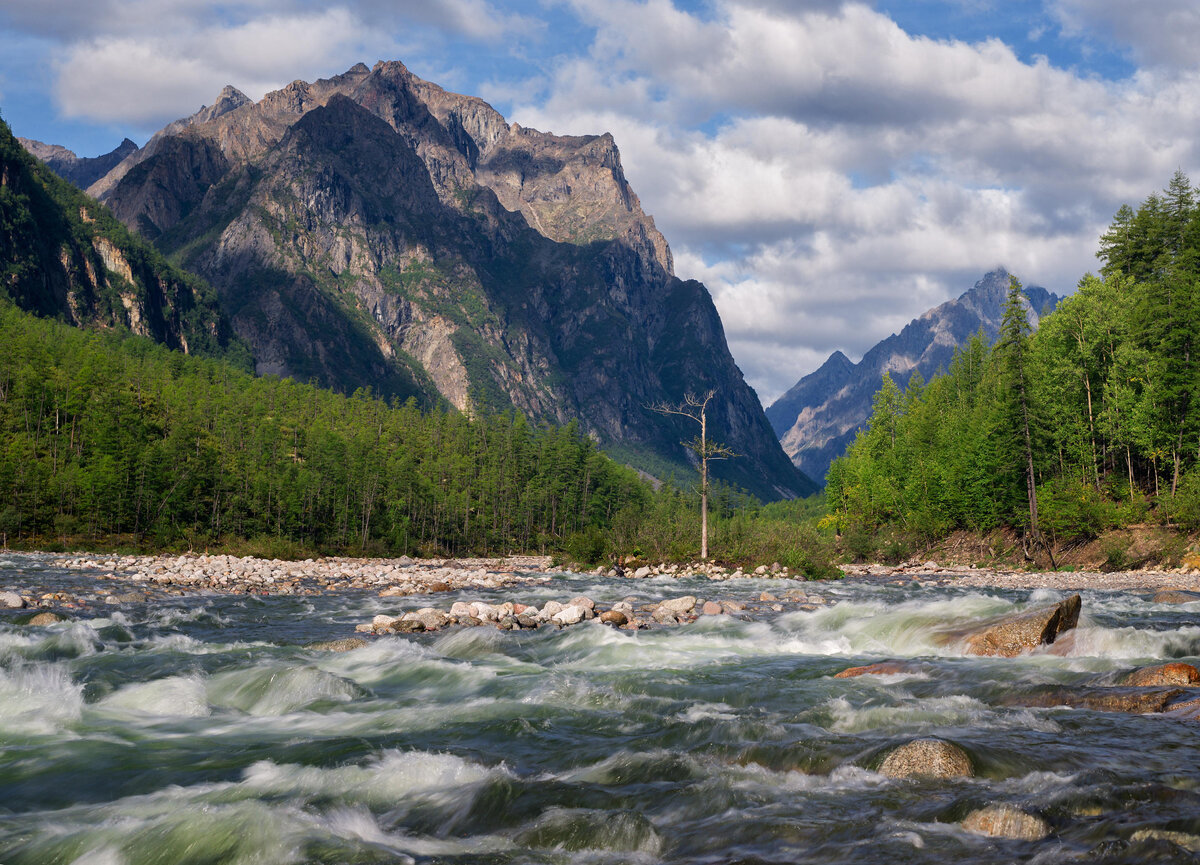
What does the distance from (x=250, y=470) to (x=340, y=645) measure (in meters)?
75.8

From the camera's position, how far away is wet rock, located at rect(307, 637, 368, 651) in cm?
1798

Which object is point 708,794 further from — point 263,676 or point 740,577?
point 740,577

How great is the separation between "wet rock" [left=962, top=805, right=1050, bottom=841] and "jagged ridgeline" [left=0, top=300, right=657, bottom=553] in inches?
1827

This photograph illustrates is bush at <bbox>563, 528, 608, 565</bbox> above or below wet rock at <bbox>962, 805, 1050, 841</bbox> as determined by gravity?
below

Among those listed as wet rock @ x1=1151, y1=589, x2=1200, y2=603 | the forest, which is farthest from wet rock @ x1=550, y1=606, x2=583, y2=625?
the forest

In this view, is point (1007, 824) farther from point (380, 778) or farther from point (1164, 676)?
point (1164, 676)

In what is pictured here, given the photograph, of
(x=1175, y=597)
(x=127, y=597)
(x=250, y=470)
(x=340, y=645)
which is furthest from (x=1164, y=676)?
(x=250, y=470)

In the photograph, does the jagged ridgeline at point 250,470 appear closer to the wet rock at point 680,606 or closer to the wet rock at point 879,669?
the wet rock at point 680,606

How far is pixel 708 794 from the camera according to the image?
8.09 meters

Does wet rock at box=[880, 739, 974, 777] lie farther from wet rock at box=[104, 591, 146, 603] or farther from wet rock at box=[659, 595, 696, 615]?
wet rock at box=[104, 591, 146, 603]

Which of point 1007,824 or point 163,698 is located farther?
point 163,698

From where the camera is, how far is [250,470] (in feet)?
281

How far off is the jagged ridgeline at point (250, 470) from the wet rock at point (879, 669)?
39.0m

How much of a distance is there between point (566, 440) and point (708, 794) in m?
115
